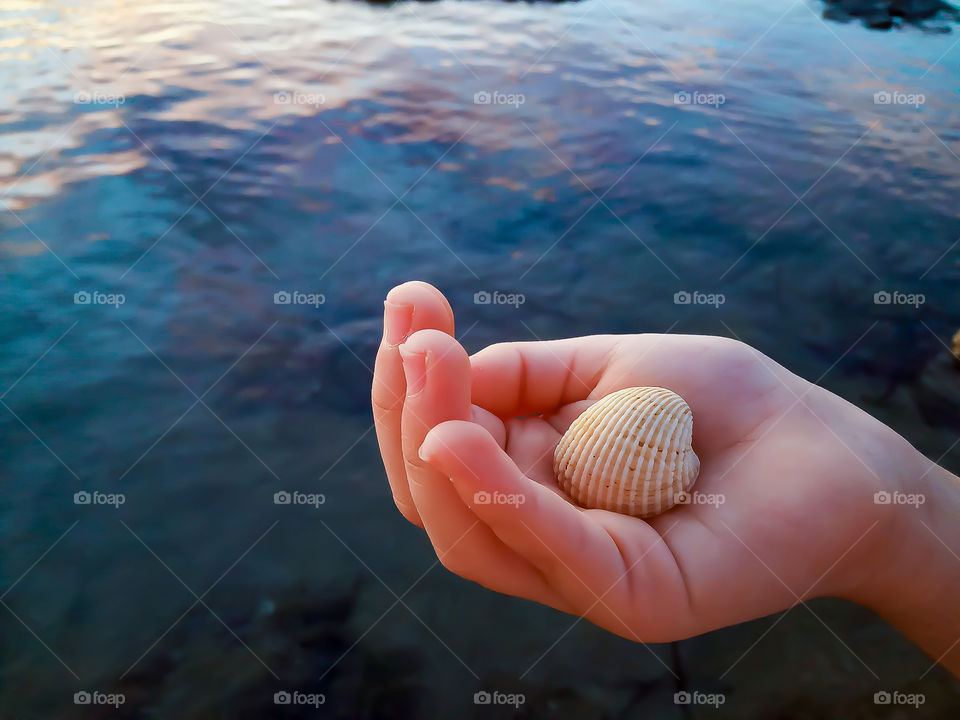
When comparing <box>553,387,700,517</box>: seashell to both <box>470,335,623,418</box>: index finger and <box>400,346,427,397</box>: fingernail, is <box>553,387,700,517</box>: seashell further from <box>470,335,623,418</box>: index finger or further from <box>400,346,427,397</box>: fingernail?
<box>400,346,427,397</box>: fingernail

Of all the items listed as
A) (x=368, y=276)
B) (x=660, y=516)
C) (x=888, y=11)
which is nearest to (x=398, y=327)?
(x=660, y=516)

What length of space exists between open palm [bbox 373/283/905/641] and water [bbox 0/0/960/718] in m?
0.40

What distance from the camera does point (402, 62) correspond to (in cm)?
471

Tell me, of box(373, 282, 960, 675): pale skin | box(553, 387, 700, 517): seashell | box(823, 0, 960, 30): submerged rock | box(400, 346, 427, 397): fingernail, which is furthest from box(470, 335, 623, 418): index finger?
box(823, 0, 960, 30): submerged rock

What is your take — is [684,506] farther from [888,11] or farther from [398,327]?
[888,11]

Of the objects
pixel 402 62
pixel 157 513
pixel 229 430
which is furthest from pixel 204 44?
pixel 157 513

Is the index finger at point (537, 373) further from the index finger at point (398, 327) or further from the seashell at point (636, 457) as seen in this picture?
the index finger at point (398, 327)

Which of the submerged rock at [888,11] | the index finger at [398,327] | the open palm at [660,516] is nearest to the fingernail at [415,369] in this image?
the open palm at [660,516]

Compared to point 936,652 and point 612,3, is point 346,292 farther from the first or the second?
point 612,3

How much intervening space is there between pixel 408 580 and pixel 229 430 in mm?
907

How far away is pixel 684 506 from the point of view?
5.76 feet

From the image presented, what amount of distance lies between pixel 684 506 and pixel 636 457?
7.1 inches

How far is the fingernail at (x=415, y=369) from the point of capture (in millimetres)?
1337

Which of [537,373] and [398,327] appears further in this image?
[537,373]
